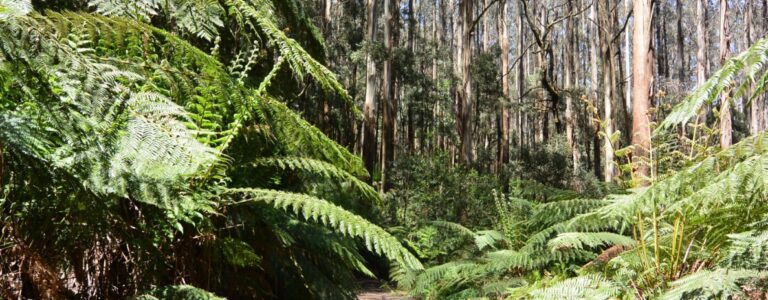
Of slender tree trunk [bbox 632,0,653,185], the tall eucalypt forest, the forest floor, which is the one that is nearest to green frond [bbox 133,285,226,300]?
the tall eucalypt forest

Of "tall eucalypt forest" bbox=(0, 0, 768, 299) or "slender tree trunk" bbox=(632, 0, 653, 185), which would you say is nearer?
"tall eucalypt forest" bbox=(0, 0, 768, 299)

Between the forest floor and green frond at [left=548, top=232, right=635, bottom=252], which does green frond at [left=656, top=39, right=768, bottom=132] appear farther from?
the forest floor

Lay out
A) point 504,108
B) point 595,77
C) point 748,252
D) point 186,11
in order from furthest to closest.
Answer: point 595,77 < point 504,108 < point 748,252 < point 186,11

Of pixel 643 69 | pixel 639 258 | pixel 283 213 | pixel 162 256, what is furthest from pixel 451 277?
pixel 162 256

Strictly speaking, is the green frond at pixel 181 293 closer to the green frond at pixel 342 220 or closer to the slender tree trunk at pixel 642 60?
the green frond at pixel 342 220

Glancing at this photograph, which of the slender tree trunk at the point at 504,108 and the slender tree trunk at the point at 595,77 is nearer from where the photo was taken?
the slender tree trunk at the point at 595,77

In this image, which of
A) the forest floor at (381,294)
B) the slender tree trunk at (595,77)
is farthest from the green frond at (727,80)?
the slender tree trunk at (595,77)

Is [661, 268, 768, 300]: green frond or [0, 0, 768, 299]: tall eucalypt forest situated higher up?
[0, 0, 768, 299]: tall eucalypt forest

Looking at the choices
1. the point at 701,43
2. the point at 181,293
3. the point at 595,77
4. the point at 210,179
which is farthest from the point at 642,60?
the point at 595,77

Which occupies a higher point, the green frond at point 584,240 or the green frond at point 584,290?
the green frond at point 584,240

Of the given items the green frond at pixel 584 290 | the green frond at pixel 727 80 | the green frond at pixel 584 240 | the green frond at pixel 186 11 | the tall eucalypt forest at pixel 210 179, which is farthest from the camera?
the green frond at pixel 584 240

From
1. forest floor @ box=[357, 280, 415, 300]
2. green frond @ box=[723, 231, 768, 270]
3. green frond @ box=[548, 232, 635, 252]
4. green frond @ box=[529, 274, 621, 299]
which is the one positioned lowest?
forest floor @ box=[357, 280, 415, 300]

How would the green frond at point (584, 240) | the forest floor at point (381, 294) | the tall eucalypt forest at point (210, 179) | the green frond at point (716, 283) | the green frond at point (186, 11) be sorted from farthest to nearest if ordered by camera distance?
the forest floor at point (381, 294)
the green frond at point (584, 240)
the green frond at point (716, 283)
the green frond at point (186, 11)
the tall eucalypt forest at point (210, 179)

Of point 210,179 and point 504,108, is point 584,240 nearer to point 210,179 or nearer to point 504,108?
point 210,179
